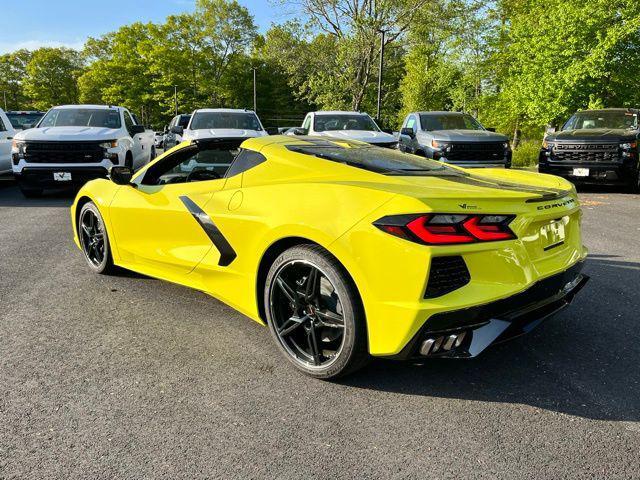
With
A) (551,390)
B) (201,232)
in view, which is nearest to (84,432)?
(201,232)

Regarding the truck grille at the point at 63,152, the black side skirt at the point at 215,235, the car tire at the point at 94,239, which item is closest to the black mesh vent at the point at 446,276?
the black side skirt at the point at 215,235

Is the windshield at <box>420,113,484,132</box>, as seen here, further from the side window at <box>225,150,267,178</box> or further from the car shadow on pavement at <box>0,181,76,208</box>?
the side window at <box>225,150,267,178</box>

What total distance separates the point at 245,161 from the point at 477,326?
1.84m

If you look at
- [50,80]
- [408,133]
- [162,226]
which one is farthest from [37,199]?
[50,80]

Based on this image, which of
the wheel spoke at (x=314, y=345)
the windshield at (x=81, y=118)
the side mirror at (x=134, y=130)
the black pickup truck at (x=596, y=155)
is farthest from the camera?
the side mirror at (x=134, y=130)

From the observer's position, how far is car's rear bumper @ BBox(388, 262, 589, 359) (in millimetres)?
2449

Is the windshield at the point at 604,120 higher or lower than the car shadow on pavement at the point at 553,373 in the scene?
higher

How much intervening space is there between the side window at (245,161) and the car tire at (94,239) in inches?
69.3

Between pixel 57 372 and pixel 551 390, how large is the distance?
277 cm

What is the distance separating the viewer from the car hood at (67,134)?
980 centimetres

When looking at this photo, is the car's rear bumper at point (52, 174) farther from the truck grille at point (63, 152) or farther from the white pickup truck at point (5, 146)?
the white pickup truck at point (5, 146)

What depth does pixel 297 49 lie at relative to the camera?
35.2 meters

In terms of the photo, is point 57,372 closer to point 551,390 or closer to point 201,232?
point 201,232

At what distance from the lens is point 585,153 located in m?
11.0
